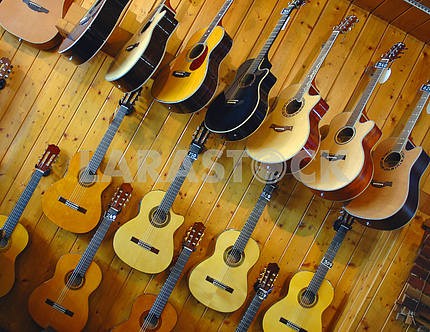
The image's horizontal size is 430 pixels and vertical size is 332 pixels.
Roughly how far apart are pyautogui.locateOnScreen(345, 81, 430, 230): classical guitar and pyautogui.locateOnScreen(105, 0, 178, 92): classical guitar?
1.44 metres

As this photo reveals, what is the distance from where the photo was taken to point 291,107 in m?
2.61

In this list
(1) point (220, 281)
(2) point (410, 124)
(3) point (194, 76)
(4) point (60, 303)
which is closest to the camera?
(3) point (194, 76)

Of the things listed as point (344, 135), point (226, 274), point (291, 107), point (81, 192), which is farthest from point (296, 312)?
point (81, 192)

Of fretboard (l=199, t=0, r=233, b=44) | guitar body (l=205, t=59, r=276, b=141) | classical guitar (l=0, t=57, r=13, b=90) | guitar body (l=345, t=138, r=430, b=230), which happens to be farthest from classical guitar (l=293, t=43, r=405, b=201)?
classical guitar (l=0, t=57, r=13, b=90)

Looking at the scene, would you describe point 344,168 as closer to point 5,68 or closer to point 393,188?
point 393,188

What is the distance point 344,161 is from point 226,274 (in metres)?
0.97

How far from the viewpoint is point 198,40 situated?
263 cm

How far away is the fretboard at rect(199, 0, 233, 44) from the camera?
259cm

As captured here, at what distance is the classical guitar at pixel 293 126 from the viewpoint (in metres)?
2.45

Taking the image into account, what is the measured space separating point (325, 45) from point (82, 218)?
1.85 metres

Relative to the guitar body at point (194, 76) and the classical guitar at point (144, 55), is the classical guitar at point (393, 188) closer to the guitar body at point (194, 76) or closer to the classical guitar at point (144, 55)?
the guitar body at point (194, 76)

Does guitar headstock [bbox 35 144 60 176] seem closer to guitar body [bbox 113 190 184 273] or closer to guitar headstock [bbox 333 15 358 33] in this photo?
guitar body [bbox 113 190 184 273]

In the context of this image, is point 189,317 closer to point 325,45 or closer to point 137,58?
point 137,58

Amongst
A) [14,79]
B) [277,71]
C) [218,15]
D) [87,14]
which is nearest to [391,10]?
[277,71]
